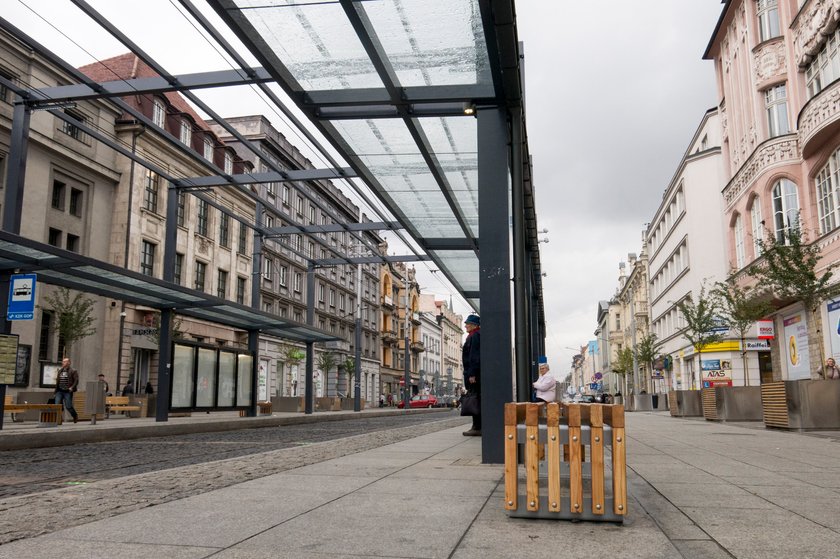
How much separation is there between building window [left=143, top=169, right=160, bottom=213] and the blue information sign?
20.1 meters

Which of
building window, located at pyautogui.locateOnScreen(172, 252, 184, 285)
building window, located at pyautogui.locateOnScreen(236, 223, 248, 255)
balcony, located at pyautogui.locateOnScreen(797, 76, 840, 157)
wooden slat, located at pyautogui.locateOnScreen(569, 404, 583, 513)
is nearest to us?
wooden slat, located at pyautogui.locateOnScreen(569, 404, 583, 513)

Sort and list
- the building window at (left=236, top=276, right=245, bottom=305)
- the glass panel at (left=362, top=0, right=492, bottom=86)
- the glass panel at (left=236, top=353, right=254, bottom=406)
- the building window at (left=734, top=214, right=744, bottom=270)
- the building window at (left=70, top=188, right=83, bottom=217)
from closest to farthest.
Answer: the glass panel at (left=362, top=0, right=492, bottom=86) → the glass panel at (left=236, top=353, right=254, bottom=406) → the building window at (left=70, top=188, right=83, bottom=217) → the building window at (left=734, top=214, right=744, bottom=270) → the building window at (left=236, top=276, right=245, bottom=305)

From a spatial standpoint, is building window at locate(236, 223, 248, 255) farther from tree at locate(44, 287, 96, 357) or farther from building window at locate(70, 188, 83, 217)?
tree at locate(44, 287, 96, 357)

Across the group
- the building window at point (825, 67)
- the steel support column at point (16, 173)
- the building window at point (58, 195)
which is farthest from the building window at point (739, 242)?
the building window at point (58, 195)

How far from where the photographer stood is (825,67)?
2191 cm

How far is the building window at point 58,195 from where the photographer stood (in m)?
28.7

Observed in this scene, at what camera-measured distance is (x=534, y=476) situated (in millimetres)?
4539

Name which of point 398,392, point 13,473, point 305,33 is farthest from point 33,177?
point 398,392

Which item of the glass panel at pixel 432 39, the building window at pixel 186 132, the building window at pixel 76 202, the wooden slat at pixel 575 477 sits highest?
the building window at pixel 186 132

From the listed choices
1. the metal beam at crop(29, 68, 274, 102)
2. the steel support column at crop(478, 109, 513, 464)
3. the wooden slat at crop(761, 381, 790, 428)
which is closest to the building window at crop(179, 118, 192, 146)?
the metal beam at crop(29, 68, 274, 102)

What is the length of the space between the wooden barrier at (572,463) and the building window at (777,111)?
25784mm

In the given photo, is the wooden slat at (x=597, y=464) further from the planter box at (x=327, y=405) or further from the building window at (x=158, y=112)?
the planter box at (x=327, y=405)

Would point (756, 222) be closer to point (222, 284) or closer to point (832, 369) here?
point (832, 369)

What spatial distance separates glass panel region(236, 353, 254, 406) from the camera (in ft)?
78.0
